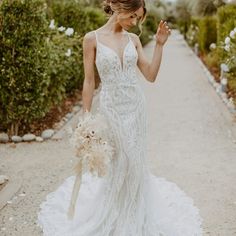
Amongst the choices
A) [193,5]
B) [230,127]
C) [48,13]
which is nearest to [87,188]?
[230,127]

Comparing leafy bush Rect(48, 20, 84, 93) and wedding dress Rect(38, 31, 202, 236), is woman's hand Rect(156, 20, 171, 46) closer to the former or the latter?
wedding dress Rect(38, 31, 202, 236)

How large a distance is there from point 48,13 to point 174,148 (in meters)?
5.39

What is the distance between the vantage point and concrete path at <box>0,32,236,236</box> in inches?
185

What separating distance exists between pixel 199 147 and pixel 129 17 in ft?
12.3

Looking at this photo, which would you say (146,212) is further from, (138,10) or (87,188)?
(138,10)

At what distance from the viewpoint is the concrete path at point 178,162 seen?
4.71 metres

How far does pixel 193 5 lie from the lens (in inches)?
1047

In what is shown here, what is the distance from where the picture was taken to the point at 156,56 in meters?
3.78

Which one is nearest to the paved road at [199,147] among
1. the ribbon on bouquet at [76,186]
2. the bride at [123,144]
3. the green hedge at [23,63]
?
the bride at [123,144]

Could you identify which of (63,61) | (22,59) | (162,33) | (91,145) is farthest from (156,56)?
(63,61)

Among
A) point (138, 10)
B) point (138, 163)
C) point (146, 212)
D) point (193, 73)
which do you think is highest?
point (138, 10)

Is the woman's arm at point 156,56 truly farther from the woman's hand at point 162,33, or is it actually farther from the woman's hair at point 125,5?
the woman's hair at point 125,5

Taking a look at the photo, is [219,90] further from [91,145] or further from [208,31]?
[91,145]

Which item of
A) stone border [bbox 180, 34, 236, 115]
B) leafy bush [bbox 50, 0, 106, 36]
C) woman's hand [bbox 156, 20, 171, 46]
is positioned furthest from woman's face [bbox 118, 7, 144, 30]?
leafy bush [bbox 50, 0, 106, 36]
